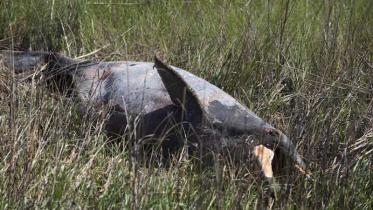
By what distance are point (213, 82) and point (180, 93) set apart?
→ 0.78 m

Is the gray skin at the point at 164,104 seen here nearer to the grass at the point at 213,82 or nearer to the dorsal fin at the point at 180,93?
the dorsal fin at the point at 180,93

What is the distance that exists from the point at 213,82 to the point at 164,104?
69 centimetres

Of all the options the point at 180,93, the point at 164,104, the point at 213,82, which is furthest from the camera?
the point at 213,82

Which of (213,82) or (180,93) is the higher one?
(180,93)

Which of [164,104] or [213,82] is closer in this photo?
[164,104]

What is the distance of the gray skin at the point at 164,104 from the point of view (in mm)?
3475

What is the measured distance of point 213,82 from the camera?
440cm

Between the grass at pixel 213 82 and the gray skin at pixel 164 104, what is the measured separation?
5.3 inches

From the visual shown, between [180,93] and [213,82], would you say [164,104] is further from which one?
[213,82]

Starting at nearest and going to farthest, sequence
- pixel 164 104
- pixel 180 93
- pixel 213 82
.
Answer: pixel 180 93 → pixel 164 104 → pixel 213 82

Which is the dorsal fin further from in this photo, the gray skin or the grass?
the grass

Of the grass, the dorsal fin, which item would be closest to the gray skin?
the dorsal fin

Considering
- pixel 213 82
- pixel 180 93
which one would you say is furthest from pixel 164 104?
pixel 213 82

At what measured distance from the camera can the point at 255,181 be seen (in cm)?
325
